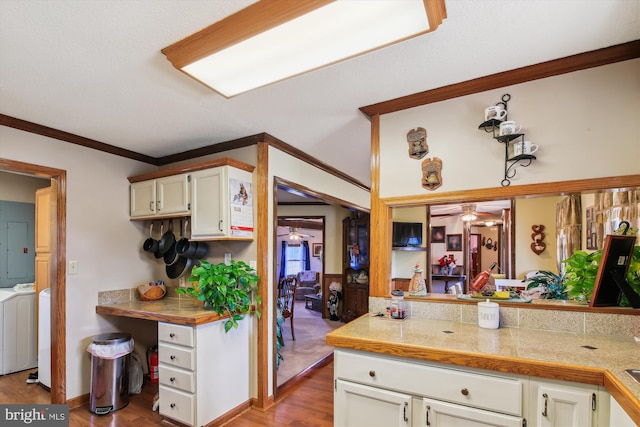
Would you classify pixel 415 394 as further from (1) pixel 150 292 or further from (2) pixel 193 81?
(1) pixel 150 292

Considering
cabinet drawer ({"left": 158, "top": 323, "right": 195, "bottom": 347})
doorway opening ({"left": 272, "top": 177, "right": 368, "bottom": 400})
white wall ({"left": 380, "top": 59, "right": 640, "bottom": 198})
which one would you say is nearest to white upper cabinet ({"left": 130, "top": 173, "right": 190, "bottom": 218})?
doorway opening ({"left": 272, "top": 177, "right": 368, "bottom": 400})

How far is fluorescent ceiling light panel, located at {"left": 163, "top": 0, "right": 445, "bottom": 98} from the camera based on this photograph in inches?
48.9

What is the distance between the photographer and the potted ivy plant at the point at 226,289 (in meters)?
2.49

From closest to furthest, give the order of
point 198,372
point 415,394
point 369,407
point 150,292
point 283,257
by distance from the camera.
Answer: point 415,394
point 369,407
point 198,372
point 150,292
point 283,257

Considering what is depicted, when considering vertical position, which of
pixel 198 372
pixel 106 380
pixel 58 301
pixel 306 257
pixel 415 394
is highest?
pixel 58 301

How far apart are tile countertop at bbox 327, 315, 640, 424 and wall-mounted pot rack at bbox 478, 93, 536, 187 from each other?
0.84 metres

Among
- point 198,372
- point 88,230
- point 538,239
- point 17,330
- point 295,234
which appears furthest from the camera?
point 295,234

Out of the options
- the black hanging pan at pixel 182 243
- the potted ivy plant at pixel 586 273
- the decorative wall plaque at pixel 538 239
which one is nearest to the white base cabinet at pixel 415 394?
the potted ivy plant at pixel 586 273

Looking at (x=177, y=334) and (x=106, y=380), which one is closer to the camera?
(x=177, y=334)

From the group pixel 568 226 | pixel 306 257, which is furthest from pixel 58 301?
pixel 306 257

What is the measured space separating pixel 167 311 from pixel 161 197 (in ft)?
3.42

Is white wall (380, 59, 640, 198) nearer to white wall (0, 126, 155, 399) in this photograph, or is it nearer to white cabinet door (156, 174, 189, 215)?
white cabinet door (156, 174, 189, 215)

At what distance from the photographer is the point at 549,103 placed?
5.90 feet

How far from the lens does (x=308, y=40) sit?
4.67 ft
